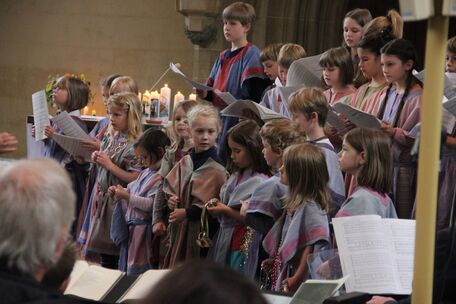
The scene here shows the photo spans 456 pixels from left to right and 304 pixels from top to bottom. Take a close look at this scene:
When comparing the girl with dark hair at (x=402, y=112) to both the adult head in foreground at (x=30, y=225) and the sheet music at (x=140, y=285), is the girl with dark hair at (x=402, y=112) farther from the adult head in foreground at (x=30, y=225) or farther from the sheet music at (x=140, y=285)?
the adult head in foreground at (x=30, y=225)

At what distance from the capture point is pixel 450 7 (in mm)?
2566

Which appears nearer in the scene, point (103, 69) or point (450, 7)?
point (450, 7)

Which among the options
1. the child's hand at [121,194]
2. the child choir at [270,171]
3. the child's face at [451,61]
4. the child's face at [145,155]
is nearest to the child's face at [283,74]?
the child choir at [270,171]

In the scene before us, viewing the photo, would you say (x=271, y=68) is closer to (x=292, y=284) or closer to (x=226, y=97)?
(x=226, y=97)

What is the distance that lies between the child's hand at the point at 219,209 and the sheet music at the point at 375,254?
1.78 meters

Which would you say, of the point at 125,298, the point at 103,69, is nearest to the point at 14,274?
the point at 125,298

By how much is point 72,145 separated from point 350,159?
294cm

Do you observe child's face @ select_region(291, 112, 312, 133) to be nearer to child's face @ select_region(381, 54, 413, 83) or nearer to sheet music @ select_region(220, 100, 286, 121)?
sheet music @ select_region(220, 100, 286, 121)

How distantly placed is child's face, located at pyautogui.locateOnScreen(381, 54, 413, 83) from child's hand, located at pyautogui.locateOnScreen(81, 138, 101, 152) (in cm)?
217

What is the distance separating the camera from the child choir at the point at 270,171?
15.8 ft

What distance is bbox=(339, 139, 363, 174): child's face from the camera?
4746 mm

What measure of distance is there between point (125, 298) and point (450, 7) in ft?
4.62

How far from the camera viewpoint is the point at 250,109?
6.22m

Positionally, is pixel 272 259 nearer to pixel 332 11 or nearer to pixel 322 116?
pixel 322 116
